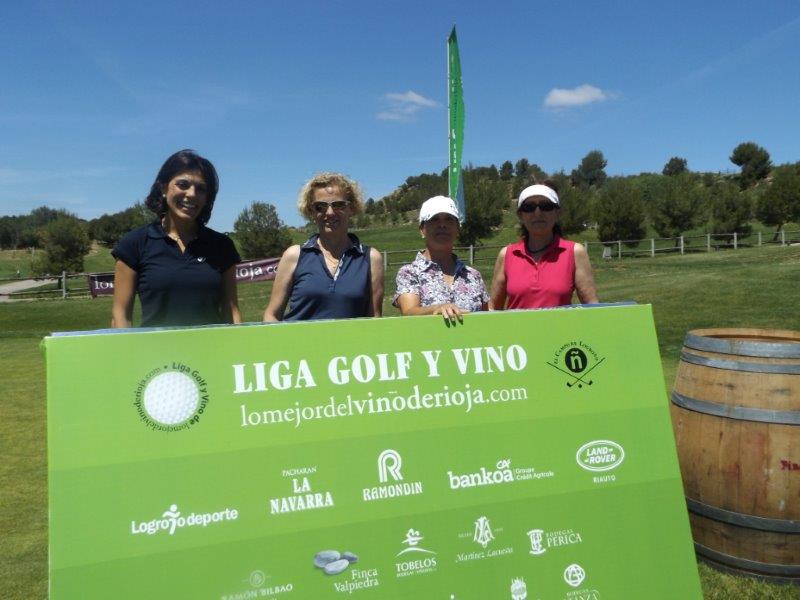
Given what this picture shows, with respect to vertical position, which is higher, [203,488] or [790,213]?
[790,213]

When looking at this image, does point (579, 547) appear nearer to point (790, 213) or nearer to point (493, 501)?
point (493, 501)

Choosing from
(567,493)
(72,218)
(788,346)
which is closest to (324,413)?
(567,493)

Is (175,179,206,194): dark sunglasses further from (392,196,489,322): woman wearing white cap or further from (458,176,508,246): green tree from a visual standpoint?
(458,176,508,246): green tree

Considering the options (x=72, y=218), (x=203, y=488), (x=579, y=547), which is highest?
(x=72, y=218)

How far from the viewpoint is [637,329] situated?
2.57m

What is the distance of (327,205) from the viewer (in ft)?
10.1

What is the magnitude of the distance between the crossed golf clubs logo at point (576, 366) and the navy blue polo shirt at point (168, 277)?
5.58 feet

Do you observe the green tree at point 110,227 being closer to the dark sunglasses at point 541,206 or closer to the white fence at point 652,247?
the white fence at point 652,247

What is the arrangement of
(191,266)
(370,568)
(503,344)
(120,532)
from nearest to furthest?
(120,532), (370,568), (503,344), (191,266)

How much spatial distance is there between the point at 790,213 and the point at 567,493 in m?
50.9

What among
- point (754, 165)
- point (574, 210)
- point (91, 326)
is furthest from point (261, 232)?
point (754, 165)

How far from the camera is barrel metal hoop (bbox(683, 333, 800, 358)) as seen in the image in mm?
2971

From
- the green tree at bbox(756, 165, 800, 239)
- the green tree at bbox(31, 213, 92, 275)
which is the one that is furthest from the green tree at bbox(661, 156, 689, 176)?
the green tree at bbox(31, 213, 92, 275)

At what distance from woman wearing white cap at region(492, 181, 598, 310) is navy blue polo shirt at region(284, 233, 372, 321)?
897mm
